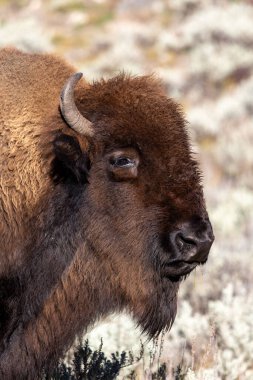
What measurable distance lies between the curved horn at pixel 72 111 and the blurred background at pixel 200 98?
1049mm

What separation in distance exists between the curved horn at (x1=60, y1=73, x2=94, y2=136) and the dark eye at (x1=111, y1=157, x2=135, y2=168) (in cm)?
17

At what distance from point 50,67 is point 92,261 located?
1.04 metres

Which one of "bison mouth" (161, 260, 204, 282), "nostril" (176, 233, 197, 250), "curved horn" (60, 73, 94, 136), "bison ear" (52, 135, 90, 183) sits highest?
"curved horn" (60, 73, 94, 136)

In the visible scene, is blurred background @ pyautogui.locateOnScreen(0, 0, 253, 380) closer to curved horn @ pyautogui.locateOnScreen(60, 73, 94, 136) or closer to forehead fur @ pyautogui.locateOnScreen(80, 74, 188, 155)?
forehead fur @ pyautogui.locateOnScreen(80, 74, 188, 155)

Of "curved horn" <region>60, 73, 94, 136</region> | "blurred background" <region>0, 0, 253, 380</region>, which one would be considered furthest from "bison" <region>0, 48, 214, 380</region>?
"blurred background" <region>0, 0, 253, 380</region>

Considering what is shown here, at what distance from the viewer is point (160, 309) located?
157 inches

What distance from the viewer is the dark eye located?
379 centimetres

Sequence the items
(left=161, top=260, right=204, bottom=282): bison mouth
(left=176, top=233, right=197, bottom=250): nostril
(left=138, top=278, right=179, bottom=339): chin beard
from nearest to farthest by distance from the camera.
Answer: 1. (left=176, top=233, right=197, bottom=250): nostril
2. (left=161, top=260, right=204, bottom=282): bison mouth
3. (left=138, top=278, right=179, bottom=339): chin beard

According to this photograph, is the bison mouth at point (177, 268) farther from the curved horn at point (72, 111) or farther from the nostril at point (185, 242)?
the curved horn at point (72, 111)

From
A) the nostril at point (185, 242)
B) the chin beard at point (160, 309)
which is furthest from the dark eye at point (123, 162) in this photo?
the chin beard at point (160, 309)

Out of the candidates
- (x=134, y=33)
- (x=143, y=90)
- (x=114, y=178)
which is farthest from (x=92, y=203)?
(x=134, y=33)

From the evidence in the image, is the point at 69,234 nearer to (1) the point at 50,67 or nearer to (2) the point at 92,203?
(2) the point at 92,203

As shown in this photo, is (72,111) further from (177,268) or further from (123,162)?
(177,268)

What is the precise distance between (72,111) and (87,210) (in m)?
0.48
